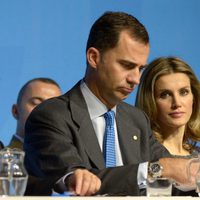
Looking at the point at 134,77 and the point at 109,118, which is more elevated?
the point at 134,77

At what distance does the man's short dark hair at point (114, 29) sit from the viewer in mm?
2824

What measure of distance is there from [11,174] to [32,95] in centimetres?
231

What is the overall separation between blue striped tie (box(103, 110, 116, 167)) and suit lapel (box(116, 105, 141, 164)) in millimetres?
57

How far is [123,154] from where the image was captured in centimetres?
276

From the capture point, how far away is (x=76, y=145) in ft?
8.71

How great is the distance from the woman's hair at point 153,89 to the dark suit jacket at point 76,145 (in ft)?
1.95

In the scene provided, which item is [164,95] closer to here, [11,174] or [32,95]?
[32,95]

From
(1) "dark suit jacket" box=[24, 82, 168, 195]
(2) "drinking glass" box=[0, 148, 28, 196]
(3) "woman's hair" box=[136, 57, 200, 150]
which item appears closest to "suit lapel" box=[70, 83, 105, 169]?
(1) "dark suit jacket" box=[24, 82, 168, 195]

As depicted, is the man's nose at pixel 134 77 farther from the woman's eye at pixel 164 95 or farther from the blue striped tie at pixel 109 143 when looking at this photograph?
the woman's eye at pixel 164 95

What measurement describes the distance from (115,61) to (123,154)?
0.39 meters

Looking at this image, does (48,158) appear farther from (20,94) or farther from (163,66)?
(20,94)

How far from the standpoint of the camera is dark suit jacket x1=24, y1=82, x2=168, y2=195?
8.16 feet

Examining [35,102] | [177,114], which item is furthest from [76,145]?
[35,102]

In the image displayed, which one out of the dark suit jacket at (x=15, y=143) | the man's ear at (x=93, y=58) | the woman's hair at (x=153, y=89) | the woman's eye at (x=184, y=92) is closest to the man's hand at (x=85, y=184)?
the man's ear at (x=93, y=58)
